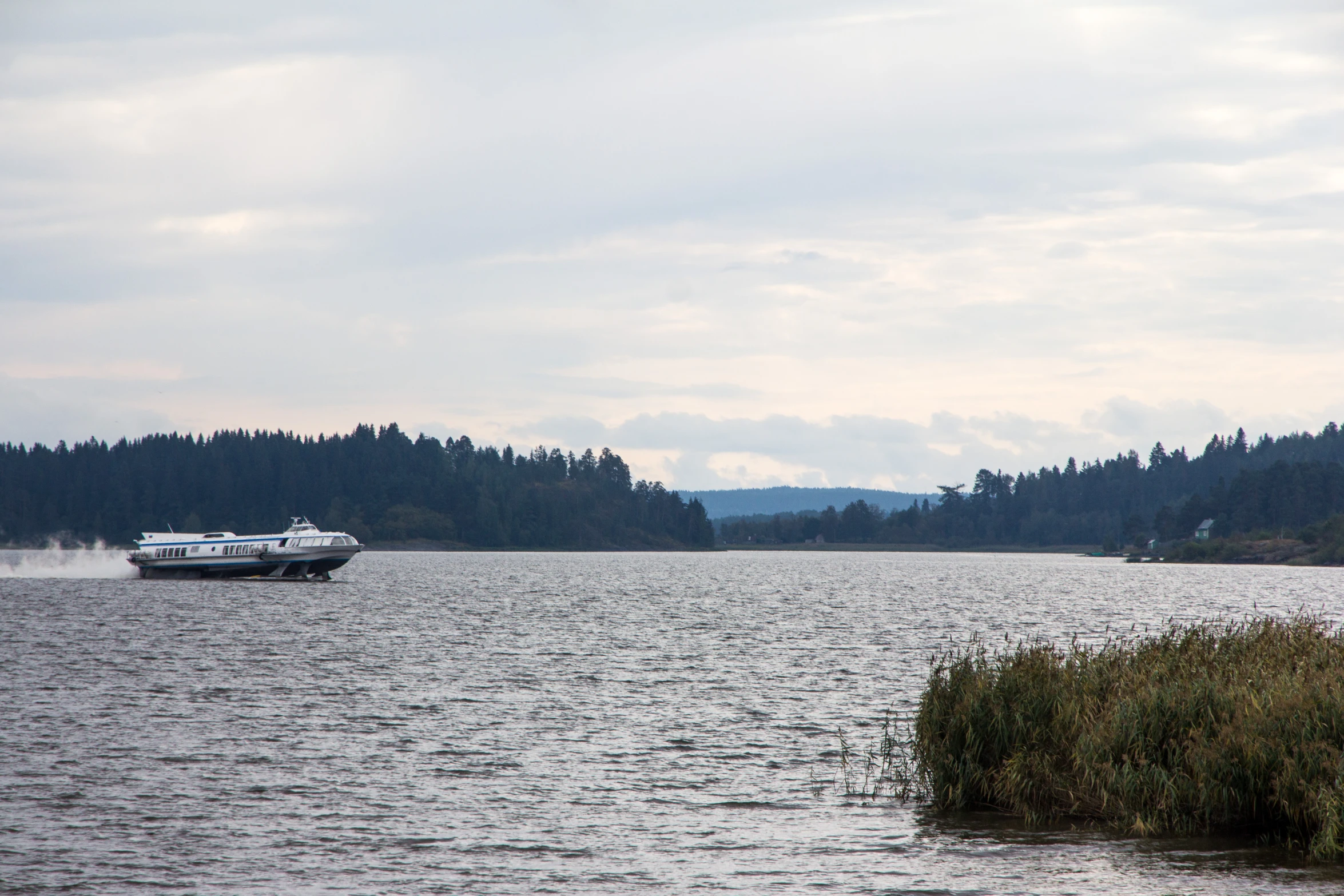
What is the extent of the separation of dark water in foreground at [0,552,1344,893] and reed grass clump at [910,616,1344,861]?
834 mm

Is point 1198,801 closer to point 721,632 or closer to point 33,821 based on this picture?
point 33,821

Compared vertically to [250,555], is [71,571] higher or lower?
lower

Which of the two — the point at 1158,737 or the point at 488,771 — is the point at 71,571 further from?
the point at 1158,737

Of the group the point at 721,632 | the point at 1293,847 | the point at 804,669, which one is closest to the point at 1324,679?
the point at 1293,847

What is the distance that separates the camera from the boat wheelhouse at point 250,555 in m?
117

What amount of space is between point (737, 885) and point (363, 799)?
10594 millimetres

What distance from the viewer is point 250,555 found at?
117 meters

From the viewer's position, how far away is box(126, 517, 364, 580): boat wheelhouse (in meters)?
117

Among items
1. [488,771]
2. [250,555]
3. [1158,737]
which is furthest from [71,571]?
[1158,737]

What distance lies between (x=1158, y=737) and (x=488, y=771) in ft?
53.9

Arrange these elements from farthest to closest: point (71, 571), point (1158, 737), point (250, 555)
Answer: point (71, 571) < point (250, 555) < point (1158, 737)

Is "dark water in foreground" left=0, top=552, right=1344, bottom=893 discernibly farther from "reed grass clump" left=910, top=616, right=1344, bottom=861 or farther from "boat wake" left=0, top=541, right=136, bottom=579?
"boat wake" left=0, top=541, right=136, bottom=579

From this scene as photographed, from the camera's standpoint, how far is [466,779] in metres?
29.3

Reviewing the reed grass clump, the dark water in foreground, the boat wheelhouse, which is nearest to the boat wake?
the boat wheelhouse
